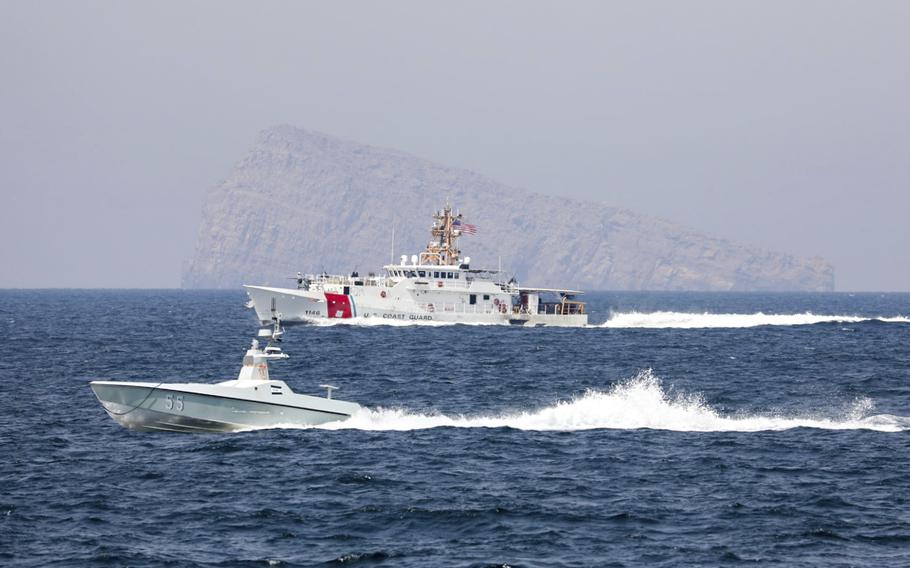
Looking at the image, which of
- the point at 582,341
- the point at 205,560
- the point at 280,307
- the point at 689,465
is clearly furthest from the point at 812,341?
the point at 205,560

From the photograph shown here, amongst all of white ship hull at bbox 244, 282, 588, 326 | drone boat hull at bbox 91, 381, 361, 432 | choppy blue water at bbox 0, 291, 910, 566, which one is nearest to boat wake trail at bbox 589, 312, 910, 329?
white ship hull at bbox 244, 282, 588, 326

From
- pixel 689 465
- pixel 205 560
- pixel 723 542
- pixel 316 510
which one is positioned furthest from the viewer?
pixel 689 465

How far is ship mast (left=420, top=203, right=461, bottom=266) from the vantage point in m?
106

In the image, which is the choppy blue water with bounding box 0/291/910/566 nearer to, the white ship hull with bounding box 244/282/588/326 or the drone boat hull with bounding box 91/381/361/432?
the drone boat hull with bounding box 91/381/361/432

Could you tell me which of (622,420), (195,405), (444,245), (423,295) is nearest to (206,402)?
(195,405)

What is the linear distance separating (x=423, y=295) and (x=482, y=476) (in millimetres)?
73133

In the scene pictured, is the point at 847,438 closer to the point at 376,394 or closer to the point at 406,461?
the point at 406,461

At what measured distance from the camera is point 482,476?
31.1m

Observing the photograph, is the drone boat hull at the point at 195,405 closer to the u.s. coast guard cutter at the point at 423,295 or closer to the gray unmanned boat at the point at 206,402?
the gray unmanned boat at the point at 206,402

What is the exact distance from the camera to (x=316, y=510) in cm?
2730

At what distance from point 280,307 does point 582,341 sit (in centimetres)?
2785

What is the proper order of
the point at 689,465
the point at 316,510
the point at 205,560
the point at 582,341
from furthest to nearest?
the point at 582,341 < the point at 689,465 < the point at 316,510 < the point at 205,560

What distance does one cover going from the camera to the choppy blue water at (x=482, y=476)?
24094 millimetres

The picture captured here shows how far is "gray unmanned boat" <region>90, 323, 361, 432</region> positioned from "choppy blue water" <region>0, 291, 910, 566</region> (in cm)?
58
